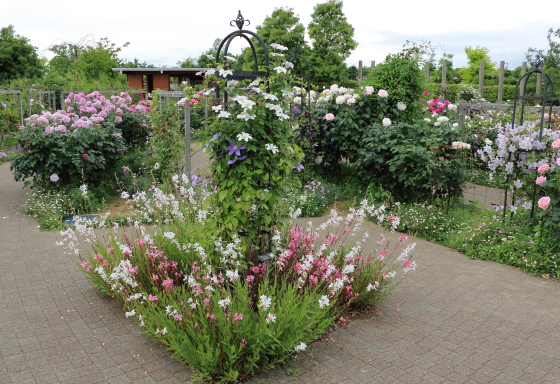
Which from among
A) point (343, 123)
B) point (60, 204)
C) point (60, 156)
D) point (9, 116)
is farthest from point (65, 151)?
point (9, 116)

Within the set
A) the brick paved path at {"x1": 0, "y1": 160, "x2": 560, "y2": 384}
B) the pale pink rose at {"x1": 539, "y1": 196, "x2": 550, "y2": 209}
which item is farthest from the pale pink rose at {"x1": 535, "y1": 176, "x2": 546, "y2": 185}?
the brick paved path at {"x1": 0, "y1": 160, "x2": 560, "y2": 384}

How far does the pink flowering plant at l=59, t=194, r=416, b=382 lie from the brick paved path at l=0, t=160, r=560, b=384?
177 millimetres

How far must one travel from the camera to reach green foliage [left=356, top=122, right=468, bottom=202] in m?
7.28

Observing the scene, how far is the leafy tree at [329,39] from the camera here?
32.2 meters

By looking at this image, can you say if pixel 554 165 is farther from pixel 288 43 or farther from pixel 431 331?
pixel 288 43

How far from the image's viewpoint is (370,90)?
9.19m

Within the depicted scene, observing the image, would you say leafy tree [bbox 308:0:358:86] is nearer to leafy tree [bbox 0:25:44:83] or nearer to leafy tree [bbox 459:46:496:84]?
leafy tree [bbox 459:46:496:84]

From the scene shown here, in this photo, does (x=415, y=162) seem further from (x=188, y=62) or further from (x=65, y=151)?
(x=188, y=62)

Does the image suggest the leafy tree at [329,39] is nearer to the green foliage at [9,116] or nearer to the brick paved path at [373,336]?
the green foliage at [9,116]

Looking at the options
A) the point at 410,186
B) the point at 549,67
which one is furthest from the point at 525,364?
the point at 549,67

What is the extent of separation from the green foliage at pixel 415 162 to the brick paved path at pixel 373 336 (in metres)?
2.01

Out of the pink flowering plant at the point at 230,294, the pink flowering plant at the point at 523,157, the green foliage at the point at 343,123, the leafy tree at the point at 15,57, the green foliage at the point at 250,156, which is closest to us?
the pink flowering plant at the point at 230,294

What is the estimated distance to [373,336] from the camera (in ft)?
13.1

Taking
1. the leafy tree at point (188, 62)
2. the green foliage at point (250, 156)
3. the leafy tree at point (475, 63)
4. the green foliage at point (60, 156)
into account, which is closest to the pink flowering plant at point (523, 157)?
the green foliage at point (250, 156)
